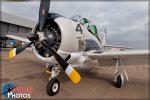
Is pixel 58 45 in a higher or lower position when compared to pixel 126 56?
higher

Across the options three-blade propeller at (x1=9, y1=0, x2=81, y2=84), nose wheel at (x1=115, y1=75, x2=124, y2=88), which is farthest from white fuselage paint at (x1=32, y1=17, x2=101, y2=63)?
nose wheel at (x1=115, y1=75, x2=124, y2=88)

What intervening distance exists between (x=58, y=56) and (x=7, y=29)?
37.3 meters

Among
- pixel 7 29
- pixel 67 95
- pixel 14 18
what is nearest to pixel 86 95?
pixel 67 95

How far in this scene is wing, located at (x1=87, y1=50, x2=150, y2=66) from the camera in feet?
21.7

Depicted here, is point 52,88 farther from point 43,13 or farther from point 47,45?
point 43,13

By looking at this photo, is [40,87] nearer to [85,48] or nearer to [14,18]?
[85,48]

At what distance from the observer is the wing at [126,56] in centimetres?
662

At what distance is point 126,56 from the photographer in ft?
23.2

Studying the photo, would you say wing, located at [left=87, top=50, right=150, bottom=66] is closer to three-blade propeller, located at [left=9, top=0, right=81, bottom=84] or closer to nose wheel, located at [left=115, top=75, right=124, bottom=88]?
nose wheel, located at [left=115, top=75, right=124, bottom=88]

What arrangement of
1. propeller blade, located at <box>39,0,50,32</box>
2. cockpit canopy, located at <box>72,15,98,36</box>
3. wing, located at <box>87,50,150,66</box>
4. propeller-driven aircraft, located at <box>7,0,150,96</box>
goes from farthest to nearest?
1. cockpit canopy, located at <box>72,15,98,36</box>
2. wing, located at <box>87,50,150,66</box>
3. propeller blade, located at <box>39,0,50,32</box>
4. propeller-driven aircraft, located at <box>7,0,150,96</box>

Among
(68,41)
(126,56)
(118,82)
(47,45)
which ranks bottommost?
(118,82)

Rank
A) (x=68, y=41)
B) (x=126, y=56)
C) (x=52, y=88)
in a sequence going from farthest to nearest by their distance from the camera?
(x=126, y=56), (x=68, y=41), (x=52, y=88)

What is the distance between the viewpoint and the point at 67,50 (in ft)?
20.9

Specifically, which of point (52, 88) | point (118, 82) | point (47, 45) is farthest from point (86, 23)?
point (52, 88)
